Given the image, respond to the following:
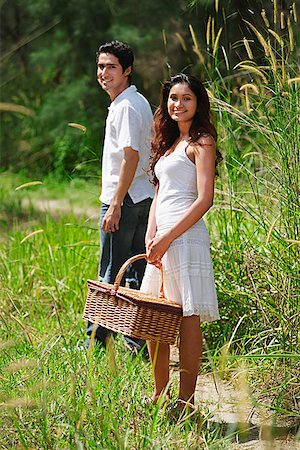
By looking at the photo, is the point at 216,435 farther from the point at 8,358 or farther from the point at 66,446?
the point at 8,358

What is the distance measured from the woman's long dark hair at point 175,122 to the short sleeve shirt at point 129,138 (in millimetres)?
436

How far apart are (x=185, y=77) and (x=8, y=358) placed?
1487 mm

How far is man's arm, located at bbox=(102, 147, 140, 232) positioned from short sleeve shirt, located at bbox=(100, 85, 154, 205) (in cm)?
4

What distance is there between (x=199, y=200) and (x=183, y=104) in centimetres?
43

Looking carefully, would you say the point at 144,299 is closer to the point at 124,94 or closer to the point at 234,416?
the point at 234,416

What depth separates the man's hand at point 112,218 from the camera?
4.16 m

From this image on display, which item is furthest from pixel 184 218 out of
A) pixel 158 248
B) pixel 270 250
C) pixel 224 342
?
pixel 224 342

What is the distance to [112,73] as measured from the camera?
4.29 m

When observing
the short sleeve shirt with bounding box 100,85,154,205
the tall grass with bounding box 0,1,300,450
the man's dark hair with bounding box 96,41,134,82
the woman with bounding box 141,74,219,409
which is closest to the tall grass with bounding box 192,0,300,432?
the tall grass with bounding box 0,1,300,450

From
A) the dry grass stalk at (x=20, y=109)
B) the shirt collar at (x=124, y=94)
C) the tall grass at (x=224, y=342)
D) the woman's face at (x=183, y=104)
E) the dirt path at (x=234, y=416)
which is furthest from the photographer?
the shirt collar at (x=124, y=94)

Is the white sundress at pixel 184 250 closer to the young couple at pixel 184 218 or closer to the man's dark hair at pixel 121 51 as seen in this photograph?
the young couple at pixel 184 218

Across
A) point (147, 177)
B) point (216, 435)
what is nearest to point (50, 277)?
point (147, 177)

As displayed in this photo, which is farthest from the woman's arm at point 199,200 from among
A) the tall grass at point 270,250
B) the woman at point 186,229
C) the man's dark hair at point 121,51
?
the man's dark hair at point 121,51

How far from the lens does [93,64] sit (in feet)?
41.4
